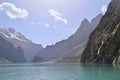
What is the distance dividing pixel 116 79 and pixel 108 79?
76.6 inches

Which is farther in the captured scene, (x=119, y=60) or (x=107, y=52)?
(x=107, y=52)

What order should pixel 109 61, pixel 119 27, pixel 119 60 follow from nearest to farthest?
pixel 119 60 < pixel 119 27 < pixel 109 61

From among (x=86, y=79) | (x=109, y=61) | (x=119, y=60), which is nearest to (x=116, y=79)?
(x=86, y=79)

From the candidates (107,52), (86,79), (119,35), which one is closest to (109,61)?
(107,52)

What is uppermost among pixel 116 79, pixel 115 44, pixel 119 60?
pixel 115 44

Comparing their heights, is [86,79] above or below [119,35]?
below

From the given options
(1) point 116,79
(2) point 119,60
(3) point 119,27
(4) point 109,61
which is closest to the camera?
(1) point 116,79

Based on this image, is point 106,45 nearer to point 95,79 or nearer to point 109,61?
point 109,61

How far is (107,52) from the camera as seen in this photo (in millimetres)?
198625

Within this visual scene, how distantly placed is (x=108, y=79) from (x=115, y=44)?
12997cm

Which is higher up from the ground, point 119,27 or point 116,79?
point 119,27

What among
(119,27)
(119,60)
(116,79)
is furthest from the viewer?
(119,27)

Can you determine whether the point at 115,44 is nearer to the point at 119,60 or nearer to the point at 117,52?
the point at 117,52

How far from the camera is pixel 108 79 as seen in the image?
204 ft
